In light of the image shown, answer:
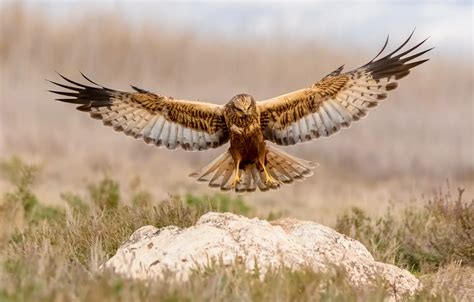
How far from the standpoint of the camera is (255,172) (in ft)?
30.1

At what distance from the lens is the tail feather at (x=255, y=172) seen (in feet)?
29.7

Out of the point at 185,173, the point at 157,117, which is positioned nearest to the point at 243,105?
the point at 157,117

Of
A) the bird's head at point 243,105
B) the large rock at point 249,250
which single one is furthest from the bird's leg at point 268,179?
the large rock at point 249,250

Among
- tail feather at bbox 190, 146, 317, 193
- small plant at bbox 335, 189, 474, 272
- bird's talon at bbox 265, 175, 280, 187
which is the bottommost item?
small plant at bbox 335, 189, 474, 272

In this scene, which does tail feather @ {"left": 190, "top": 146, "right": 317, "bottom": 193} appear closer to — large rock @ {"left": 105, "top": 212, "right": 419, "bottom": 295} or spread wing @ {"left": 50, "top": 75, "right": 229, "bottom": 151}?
spread wing @ {"left": 50, "top": 75, "right": 229, "bottom": 151}

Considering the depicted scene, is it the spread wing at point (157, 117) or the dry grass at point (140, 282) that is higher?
the spread wing at point (157, 117)

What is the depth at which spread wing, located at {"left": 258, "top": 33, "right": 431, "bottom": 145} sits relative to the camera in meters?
9.09

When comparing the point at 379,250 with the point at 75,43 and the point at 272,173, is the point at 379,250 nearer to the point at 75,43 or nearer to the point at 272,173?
the point at 272,173

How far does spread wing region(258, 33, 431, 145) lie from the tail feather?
201 millimetres

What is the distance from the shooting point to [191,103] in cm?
909

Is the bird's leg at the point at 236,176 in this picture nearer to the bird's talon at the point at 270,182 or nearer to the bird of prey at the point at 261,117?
the bird of prey at the point at 261,117

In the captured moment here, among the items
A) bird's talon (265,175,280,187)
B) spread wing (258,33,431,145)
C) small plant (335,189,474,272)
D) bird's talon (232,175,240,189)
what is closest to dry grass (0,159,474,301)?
small plant (335,189,474,272)

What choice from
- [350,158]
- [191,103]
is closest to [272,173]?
[191,103]

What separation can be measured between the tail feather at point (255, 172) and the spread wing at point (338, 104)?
0.66 ft
